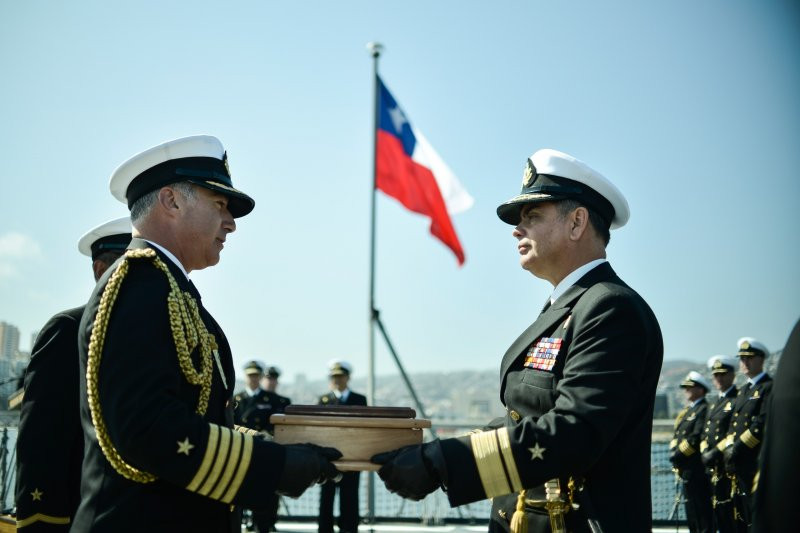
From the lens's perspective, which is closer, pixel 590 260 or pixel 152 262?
pixel 152 262

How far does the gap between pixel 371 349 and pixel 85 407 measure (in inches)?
318

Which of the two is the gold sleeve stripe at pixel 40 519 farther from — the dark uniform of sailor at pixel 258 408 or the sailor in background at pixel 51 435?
the dark uniform of sailor at pixel 258 408

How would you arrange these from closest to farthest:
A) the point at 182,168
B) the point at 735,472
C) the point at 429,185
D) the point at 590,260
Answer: the point at 182,168
the point at 590,260
the point at 735,472
the point at 429,185

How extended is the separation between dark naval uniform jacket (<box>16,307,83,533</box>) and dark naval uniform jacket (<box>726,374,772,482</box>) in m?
8.70

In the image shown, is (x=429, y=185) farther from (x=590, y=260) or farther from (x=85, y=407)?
(x=85, y=407)

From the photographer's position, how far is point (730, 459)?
9711 millimetres

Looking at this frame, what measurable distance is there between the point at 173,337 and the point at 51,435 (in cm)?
130

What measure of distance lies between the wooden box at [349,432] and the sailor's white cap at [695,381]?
11.8 metres

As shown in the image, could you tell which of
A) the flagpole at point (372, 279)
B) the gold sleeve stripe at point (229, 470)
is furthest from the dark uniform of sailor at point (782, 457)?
the flagpole at point (372, 279)

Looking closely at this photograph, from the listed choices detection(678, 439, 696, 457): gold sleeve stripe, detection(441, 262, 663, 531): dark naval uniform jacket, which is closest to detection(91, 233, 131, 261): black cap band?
detection(441, 262, 663, 531): dark naval uniform jacket

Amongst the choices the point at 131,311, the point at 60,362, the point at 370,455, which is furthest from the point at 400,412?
the point at 60,362

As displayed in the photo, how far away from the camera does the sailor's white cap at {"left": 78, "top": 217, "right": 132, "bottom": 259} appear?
437cm

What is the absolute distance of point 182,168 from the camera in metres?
3.01

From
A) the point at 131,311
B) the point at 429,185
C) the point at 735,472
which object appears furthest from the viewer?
the point at 429,185
